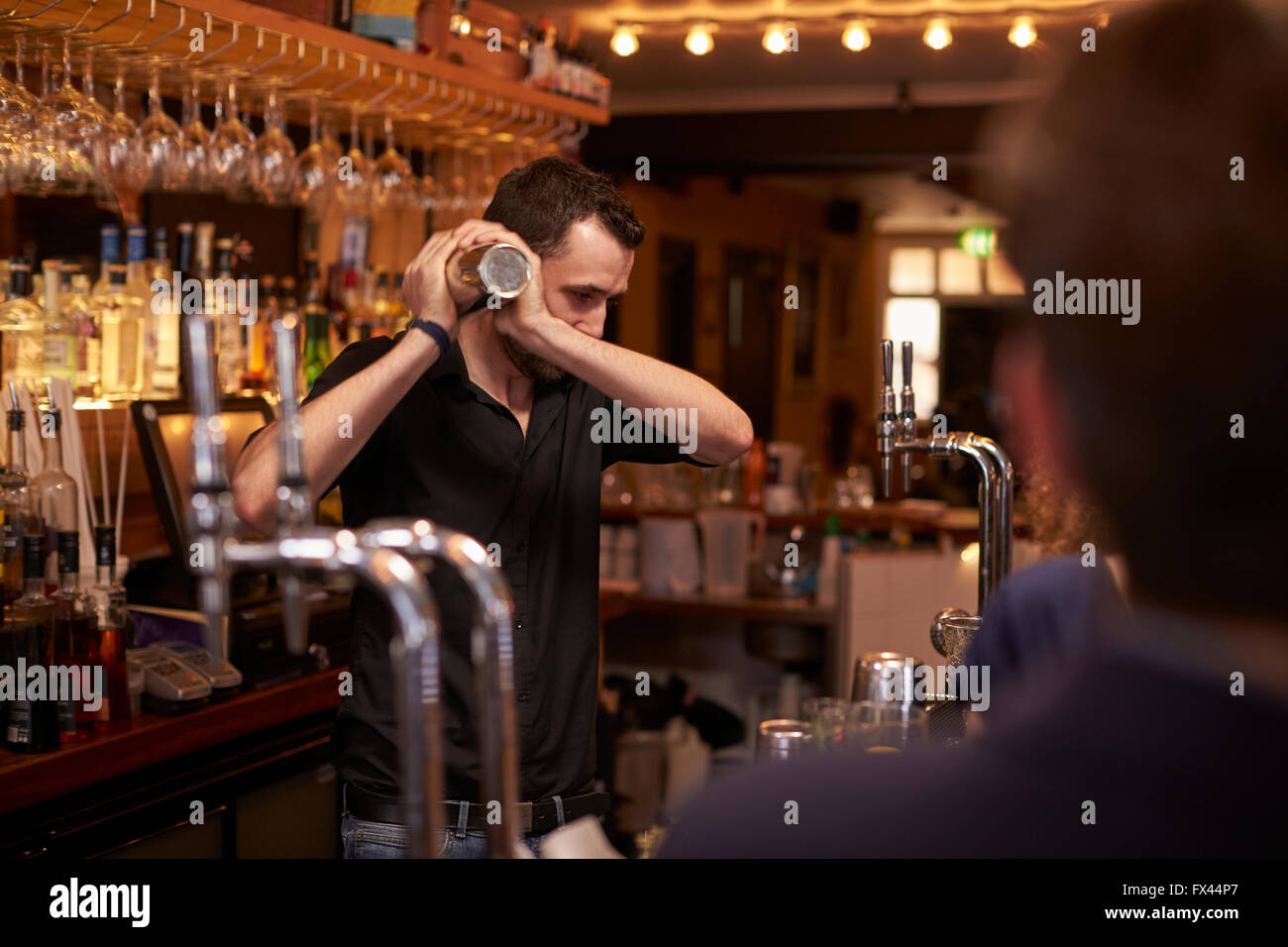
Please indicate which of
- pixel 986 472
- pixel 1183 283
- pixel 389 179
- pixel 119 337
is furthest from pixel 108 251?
pixel 1183 283

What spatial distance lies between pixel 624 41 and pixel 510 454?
3631mm

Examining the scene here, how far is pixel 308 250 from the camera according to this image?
3859mm

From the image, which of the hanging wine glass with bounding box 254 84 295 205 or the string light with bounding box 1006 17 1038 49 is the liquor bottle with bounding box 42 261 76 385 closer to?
the hanging wine glass with bounding box 254 84 295 205

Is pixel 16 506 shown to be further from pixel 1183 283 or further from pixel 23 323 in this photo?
pixel 1183 283

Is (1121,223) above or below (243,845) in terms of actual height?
above

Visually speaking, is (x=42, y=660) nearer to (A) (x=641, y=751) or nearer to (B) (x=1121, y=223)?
(B) (x=1121, y=223)

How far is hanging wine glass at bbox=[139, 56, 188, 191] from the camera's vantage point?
267cm

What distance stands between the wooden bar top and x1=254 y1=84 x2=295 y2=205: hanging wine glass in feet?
3.85

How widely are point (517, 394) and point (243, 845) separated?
3.69 feet

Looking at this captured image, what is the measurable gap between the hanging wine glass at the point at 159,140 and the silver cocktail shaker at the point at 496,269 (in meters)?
1.46

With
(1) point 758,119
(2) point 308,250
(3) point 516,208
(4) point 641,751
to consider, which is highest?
(1) point 758,119

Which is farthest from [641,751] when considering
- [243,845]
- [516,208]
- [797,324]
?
[797,324]

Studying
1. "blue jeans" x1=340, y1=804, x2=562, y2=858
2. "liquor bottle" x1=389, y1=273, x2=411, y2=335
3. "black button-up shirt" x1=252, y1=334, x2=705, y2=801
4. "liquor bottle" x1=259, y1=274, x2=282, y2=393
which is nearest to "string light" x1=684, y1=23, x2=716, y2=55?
"liquor bottle" x1=389, y1=273, x2=411, y2=335

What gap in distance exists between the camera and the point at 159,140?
8.73 feet
